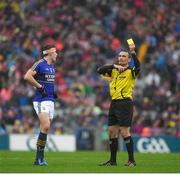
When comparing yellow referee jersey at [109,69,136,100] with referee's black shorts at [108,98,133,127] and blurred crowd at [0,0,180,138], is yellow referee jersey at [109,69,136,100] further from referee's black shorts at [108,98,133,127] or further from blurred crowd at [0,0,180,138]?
blurred crowd at [0,0,180,138]

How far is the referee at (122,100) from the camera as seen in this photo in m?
15.6

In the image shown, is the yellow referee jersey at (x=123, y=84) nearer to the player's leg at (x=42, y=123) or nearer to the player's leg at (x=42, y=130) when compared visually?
the player's leg at (x=42, y=123)

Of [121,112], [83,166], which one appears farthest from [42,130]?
[121,112]

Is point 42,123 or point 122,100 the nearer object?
point 42,123

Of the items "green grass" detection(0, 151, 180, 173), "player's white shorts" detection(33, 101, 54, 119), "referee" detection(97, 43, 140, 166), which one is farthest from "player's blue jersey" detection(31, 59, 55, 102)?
"green grass" detection(0, 151, 180, 173)

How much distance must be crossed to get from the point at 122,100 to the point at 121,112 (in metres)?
0.25

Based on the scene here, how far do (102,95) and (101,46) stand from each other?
10.3 ft

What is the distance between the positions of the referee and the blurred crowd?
10.7m

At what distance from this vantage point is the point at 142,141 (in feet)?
83.2

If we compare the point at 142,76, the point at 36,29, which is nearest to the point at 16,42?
the point at 36,29

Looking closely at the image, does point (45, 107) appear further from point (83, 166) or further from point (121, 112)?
point (121, 112)

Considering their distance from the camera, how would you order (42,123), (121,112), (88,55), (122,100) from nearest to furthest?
(42,123) → (121,112) → (122,100) → (88,55)

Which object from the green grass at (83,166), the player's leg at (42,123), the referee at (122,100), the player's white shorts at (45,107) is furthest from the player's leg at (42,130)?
the referee at (122,100)

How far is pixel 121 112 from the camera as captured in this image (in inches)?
615
